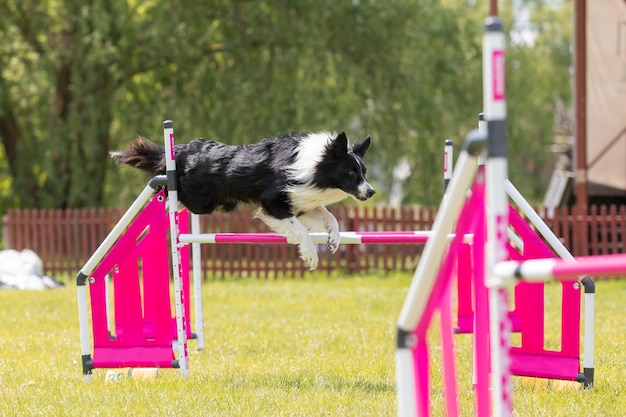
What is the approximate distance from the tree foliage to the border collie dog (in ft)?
31.5

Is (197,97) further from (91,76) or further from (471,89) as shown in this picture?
(471,89)

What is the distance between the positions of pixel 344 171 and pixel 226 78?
11.0 m

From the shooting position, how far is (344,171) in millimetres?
5523

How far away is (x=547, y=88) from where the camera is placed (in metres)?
32.6

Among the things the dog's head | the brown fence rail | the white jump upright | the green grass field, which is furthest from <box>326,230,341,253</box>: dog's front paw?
the brown fence rail

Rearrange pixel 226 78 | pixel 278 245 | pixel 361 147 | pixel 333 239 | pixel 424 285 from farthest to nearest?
pixel 226 78, pixel 278 245, pixel 361 147, pixel 333 239, pixel 424 285

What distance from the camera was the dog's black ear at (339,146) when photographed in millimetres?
5473

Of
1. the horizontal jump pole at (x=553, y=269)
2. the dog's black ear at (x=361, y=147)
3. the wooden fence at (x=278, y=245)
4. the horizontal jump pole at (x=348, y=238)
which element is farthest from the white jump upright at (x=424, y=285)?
the wooden fence at (x=278, y=245)

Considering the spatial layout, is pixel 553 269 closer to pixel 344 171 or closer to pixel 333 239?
pixel 344 171

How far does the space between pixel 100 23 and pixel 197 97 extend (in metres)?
2.33

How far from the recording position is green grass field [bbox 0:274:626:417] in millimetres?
4914

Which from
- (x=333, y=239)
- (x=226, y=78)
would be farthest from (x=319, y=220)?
(x=226, y=78)

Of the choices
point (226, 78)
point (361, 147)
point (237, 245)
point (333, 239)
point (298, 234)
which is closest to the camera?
point (298, 234)

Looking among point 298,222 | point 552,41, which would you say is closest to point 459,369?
point 298,222
